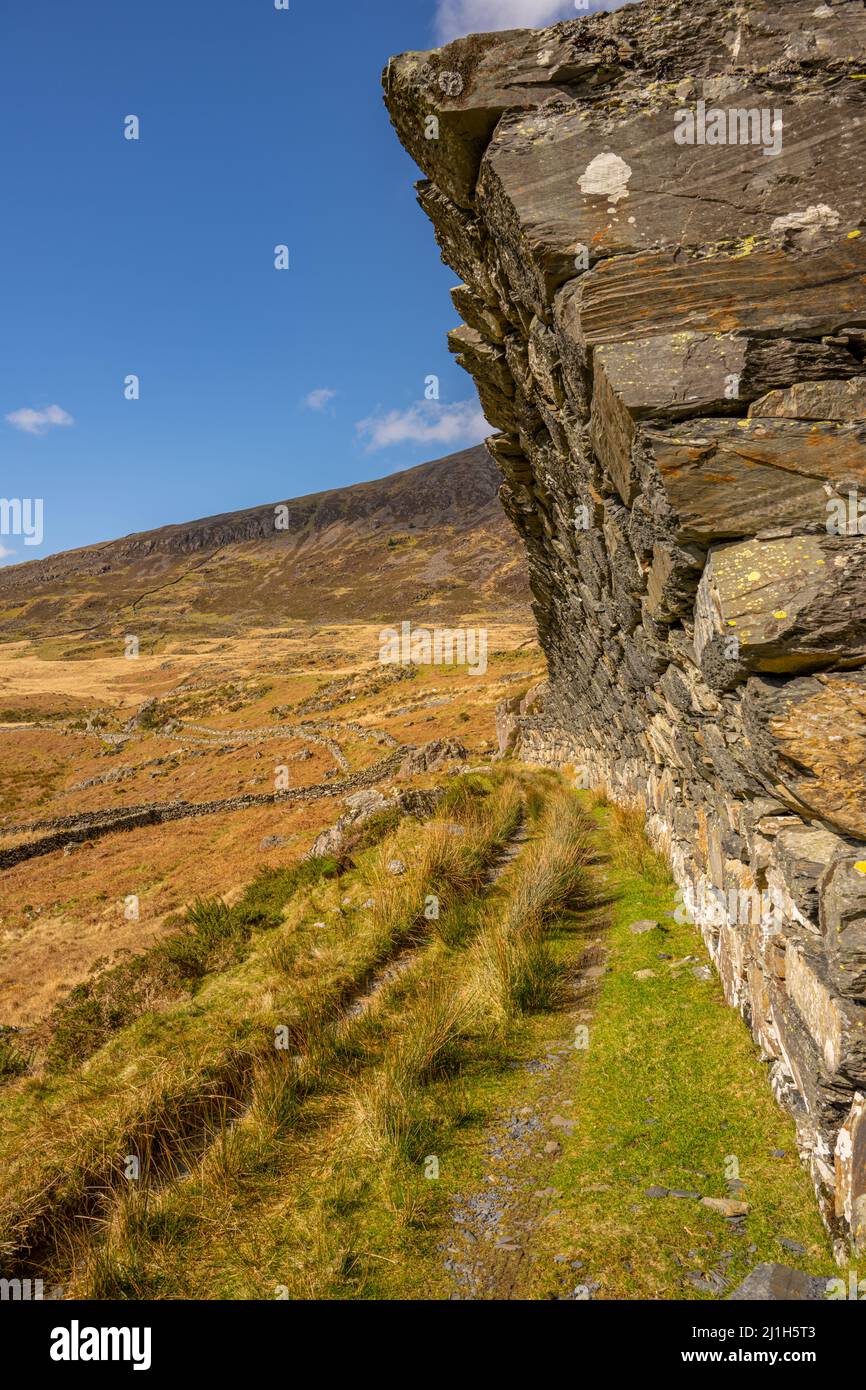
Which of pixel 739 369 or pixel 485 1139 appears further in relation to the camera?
pixel 485 1139

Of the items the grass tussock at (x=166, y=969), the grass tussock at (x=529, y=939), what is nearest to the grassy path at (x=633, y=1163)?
the grass tussock at (x=529, y=939)

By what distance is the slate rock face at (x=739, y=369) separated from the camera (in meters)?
3.80

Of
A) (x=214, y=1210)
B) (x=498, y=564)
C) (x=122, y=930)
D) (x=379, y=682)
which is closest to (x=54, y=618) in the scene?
(x=498, y=564)

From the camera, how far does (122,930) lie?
15641mm

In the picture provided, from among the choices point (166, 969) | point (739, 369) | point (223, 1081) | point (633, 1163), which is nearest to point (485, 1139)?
point (633, 1163)

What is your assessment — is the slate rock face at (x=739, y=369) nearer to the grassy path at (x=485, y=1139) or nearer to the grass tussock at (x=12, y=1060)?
the grassy path at (x=485, y=1139)

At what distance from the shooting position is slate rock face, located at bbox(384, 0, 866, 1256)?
12.5ft

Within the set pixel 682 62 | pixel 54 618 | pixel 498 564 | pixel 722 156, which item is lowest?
pixel 722 156

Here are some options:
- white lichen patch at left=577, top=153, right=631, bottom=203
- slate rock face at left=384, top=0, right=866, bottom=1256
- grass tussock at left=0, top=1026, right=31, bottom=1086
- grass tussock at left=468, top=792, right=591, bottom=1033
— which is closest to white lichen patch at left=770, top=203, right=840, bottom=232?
slate rock face at left=384, top=0, right=866, bottom=1256

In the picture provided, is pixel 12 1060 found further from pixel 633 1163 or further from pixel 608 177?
pixel 608 177

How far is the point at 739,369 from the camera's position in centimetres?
Answer: 438

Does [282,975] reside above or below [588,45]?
below
